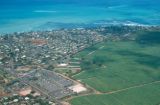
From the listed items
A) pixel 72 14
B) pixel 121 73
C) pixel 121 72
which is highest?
pixel 72 14

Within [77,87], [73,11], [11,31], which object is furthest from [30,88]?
[73,11]

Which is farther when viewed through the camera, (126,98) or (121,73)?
(121,73)

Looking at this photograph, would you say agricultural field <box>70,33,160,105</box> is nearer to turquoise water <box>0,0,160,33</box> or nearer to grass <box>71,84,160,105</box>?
grass <box>71,84,160,105</box>

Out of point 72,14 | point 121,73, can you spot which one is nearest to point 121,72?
point 121,73

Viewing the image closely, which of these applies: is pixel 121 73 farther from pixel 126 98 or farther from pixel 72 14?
pixel 72 14

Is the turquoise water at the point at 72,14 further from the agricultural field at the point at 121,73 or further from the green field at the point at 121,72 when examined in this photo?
the green field at the point at 121,72

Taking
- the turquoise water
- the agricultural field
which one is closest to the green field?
the agricultural field

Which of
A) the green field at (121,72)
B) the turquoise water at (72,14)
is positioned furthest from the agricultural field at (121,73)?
the turquoise water at (72,14)

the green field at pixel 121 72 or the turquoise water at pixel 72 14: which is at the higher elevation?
the turquoise water at pixel 72 14
